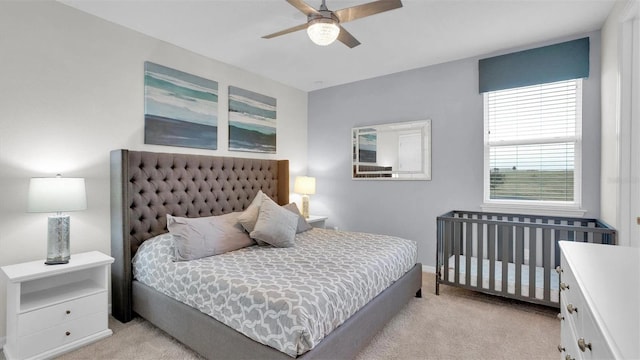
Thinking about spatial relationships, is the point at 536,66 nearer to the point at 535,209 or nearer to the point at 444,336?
the point at 535,209

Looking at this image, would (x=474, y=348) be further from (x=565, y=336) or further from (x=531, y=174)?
(x=531, y=174)

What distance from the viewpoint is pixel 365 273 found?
204 centimetres

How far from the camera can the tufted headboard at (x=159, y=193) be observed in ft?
8.00

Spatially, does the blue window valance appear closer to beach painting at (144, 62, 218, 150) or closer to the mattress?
the mattress

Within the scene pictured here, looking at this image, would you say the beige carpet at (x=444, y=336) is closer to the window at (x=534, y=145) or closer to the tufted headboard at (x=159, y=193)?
the tufted headboard at (x=159, y=193)

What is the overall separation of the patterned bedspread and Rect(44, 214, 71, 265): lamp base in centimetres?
47

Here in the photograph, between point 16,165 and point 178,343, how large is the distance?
→ 5.62 feet

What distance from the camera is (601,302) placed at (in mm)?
814

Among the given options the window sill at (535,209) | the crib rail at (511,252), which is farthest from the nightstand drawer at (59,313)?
the window sill at (535,209)

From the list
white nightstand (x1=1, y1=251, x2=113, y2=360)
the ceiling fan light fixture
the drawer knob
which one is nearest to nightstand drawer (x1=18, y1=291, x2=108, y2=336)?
white nightstand (x1=1, y1=251, x2=113, y2=360)

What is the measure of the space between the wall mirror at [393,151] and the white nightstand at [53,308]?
10.1 feet

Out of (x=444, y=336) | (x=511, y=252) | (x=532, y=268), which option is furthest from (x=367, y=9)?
(x=511, y=252)

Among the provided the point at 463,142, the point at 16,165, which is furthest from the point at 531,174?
the point at 16,165

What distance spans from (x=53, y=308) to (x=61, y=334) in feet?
0.61
